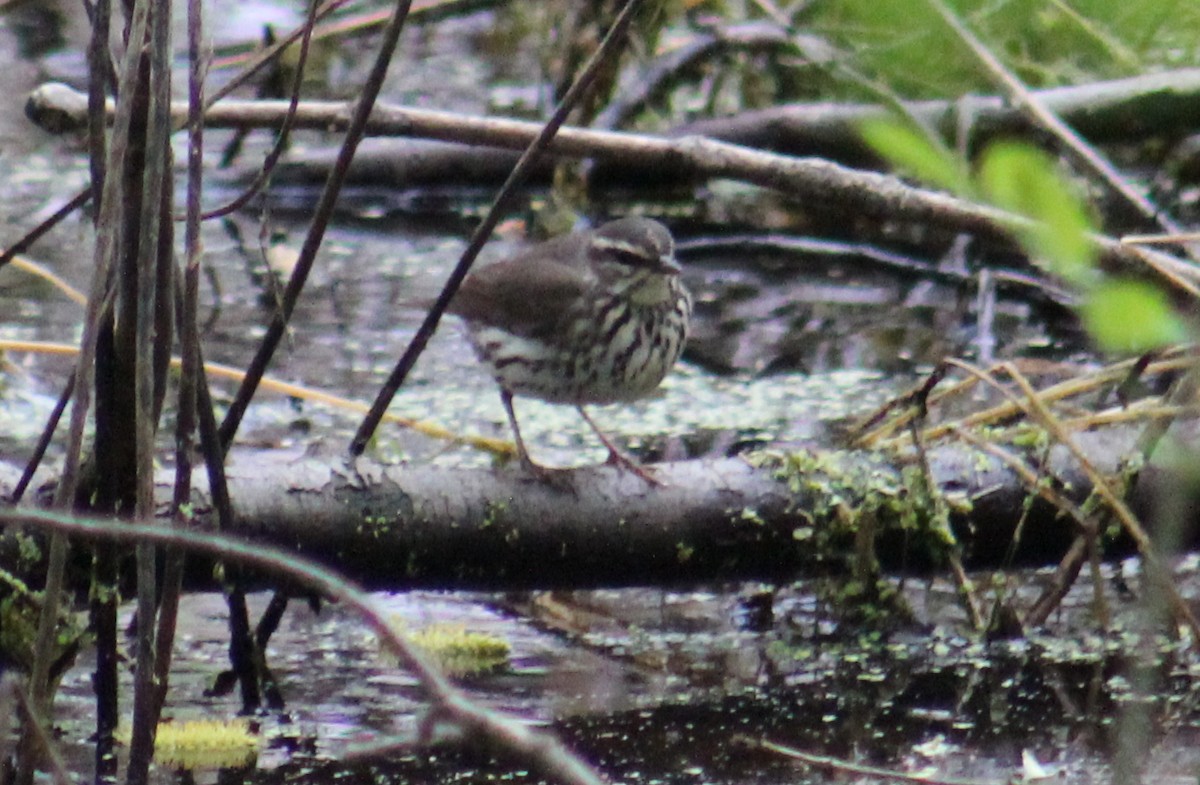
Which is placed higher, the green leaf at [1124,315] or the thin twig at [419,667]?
the green leaf at [1124,315]

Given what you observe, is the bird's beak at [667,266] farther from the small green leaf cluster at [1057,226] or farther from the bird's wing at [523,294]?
the small green leaf cluster at [1057,226]

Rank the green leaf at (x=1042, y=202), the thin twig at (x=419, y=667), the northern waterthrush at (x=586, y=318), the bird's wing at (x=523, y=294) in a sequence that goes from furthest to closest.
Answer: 1. the bird's wing at (x=523, y=294)
2. the northern waterthrush at (x=586, y=318)
3. the thin twig at (x=419, y=667)
4. the green leaf at (x=1042, y=202)

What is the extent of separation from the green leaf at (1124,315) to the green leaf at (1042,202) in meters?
0.03

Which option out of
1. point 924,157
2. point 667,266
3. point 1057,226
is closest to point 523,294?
point 667,266

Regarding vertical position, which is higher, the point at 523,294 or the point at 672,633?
the point at 523,294

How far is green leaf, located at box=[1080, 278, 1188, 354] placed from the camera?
1295 millimetres

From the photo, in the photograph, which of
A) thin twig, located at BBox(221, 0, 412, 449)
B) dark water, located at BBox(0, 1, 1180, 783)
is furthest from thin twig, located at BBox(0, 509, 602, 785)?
thin twig, located at BBox(221, 0, 412, 449)

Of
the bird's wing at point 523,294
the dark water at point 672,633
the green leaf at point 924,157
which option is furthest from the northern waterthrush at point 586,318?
the green leaf at point 924,157

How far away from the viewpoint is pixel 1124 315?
4.26 ft

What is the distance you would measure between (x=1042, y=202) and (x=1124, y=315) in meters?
0.11

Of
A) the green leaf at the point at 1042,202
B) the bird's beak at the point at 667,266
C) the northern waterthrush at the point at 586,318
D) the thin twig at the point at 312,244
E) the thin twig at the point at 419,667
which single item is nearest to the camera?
the green leaf at the point at 1042,202

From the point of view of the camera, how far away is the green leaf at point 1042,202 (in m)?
1.27

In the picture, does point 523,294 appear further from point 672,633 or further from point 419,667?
point 419,667

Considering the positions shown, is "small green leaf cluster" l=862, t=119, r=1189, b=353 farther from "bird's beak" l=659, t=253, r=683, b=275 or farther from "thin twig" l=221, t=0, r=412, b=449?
"bird's beak" l=659, t=253, r=683, b=275
